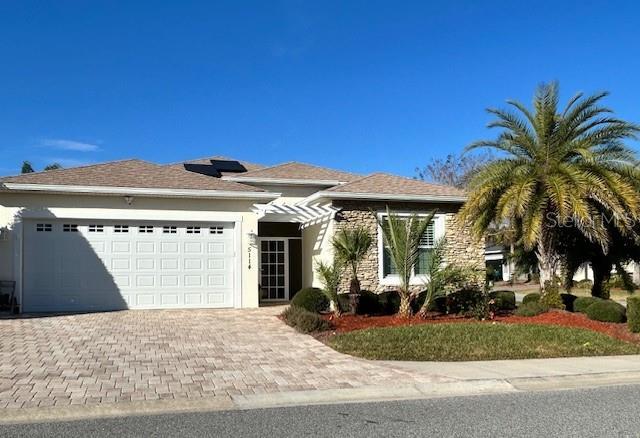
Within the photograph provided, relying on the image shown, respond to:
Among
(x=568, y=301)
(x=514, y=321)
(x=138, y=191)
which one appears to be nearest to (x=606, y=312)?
(x=514, y=321)

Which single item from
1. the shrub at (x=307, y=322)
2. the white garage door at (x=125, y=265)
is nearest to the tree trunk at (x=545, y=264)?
the shrub at (x=307, y=322)

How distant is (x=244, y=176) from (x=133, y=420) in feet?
50.0

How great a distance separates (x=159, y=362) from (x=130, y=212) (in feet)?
27.2

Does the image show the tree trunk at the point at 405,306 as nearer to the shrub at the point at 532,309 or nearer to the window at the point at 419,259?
the window at the point at 419,259

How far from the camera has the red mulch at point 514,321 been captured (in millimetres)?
13997

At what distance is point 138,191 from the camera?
17.4 meters

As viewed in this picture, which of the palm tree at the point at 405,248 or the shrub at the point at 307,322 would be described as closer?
the shrub at the point at 307,322

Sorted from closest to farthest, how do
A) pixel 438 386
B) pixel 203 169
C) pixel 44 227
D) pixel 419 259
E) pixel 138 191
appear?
1. pixel 438 386
2. pixel 44 227
3. pixel 138 191
4. pixel 419 259
5. pixel 203 169

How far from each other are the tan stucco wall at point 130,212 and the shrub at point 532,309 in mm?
7541

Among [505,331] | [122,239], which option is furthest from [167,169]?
[505,331]

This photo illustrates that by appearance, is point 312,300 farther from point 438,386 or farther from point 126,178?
point 438,386

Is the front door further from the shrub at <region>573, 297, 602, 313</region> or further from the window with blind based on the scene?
the shrub at <region>573, 297, 602, 313</region>

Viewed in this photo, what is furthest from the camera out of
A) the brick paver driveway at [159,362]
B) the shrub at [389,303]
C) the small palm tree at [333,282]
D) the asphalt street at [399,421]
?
the shrub at [389,303]

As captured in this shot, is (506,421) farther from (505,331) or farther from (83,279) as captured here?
(83,279)
